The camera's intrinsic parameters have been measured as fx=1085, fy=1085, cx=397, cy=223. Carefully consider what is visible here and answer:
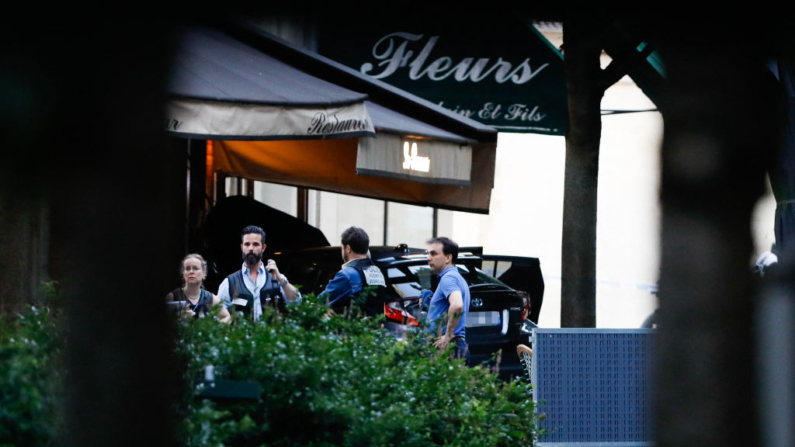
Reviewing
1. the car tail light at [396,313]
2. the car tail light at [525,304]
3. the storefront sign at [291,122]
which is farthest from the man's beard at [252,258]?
the car tail light at [525,304]

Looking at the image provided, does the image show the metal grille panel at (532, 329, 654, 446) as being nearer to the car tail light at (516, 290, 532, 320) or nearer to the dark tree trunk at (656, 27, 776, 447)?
the car tail light at (516, 290, 532, 320)

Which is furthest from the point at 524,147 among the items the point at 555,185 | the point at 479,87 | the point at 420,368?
the point at 420,368

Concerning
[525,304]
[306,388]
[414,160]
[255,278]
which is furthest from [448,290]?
[306,388]

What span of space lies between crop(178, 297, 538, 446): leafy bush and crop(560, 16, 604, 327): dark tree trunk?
4778 millimetres

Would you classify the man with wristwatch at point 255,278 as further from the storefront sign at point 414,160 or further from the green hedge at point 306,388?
the green hedge at point 306,388

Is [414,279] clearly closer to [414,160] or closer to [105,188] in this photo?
[414,160]

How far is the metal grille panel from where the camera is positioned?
19.6ft

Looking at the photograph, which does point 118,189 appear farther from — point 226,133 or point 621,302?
point 621,302

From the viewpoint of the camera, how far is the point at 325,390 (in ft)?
12.9

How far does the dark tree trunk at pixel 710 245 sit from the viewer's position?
4.45ft

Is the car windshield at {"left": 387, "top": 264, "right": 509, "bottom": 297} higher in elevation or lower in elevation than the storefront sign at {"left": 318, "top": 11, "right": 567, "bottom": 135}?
lower

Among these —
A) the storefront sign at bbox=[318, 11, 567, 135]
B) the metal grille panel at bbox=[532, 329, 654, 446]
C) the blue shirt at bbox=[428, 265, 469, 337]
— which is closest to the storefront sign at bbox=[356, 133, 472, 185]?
the blue shirt at bbox=[428, 265, 469, 337]

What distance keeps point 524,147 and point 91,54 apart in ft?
61.0

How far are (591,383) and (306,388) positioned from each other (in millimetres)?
2631
